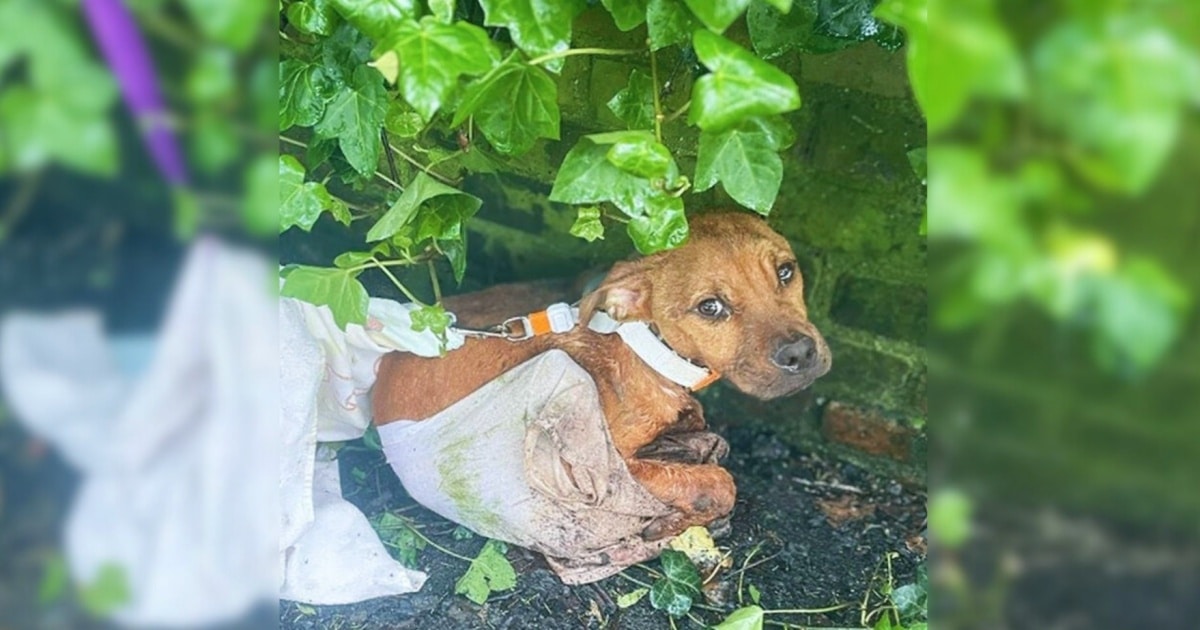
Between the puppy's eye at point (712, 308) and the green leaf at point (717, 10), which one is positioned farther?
the puppy's eye at point (712, 308)

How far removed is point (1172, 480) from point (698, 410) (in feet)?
3.92

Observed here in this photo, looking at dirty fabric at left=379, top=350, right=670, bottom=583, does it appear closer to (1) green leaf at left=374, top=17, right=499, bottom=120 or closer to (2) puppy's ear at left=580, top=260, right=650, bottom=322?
(2) puppy's ear at left=580, top=260, right=650, bottom=322

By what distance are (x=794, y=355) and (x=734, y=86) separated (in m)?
0.50

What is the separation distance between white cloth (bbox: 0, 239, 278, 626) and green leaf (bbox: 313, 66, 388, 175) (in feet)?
2.43

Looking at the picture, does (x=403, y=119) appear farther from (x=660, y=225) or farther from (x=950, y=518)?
(x=950, y=518)

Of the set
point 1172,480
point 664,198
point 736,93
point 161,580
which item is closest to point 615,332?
point 664,198

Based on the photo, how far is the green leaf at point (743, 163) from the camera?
1144mm

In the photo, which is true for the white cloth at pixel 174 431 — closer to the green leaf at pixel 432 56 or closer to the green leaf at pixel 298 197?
the green leaf at pixel 432 56

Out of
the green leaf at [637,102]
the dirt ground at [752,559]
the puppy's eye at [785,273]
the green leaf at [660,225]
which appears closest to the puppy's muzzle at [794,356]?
the puppy's eye at [785,273]

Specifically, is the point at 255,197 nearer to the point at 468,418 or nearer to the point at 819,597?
the point at 468,418

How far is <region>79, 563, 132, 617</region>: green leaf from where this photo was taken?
557 mm

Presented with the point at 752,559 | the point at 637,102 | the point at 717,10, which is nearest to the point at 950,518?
the point at 717,10

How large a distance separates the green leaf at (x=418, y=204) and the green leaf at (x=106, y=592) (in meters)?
0.75

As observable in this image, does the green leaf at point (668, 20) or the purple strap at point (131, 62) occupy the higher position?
the purple strap at point (131, 62)
